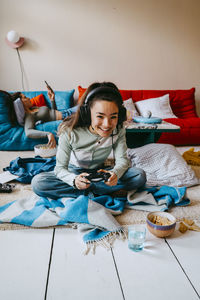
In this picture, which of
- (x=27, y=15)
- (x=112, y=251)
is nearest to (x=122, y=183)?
(x=112, y=251)

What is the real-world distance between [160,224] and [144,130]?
96 centimetres

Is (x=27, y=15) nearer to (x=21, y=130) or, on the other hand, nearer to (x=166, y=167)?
(x=21, y=130)

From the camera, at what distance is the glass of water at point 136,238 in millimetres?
945

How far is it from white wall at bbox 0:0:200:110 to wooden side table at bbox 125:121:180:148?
1.44 metres

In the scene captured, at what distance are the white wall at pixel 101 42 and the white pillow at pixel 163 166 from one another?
1873 mm

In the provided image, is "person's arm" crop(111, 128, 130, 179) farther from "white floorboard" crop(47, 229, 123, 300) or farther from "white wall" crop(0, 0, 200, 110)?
"white wall" crop(0, 0, 200, 110)

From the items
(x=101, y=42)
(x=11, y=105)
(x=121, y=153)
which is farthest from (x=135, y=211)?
(x=101, y=42)

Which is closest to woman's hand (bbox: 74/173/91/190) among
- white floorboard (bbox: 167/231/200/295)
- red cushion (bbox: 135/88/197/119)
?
white floorboard (bbox: 167/231/200/295)

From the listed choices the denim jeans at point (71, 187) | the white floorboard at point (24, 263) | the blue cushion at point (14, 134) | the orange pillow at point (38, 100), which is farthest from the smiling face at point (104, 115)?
the orange pillow at point (38, 100)

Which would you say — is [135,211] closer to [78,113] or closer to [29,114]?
[78,113]

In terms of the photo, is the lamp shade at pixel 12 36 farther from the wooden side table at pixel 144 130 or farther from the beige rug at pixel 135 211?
the beige rug at pixel 135 211

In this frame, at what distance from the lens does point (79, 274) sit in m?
0.83

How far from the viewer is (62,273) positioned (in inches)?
32.7

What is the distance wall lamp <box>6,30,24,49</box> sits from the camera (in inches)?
114
